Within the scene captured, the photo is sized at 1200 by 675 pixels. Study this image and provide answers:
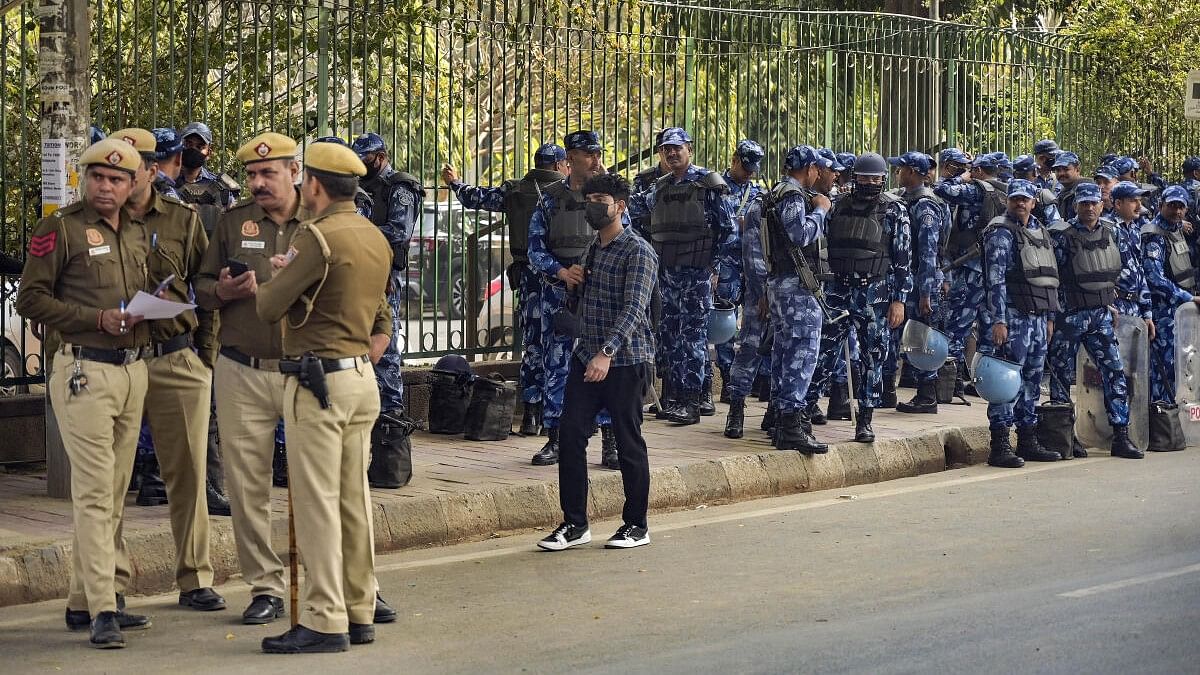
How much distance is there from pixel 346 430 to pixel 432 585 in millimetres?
1396

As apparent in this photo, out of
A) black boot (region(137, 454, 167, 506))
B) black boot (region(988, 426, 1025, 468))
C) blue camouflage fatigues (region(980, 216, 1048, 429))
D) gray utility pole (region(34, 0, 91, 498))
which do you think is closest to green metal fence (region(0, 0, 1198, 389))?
gray utility pole (region(34, 0, 91, 498))

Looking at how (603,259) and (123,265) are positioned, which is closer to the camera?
(123,265)

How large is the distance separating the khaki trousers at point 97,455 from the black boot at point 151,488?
1766mm

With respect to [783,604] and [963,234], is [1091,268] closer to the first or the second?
[963,234]

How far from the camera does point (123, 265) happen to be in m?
7.03

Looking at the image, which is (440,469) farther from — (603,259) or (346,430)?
(346,430)

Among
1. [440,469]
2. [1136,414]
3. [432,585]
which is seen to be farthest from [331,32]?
[1136,414]

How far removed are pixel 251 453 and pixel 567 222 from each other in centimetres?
411

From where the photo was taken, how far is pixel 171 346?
23.9ft

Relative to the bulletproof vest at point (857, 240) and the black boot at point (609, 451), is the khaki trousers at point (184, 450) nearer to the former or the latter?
the black boot at point (609, 451)

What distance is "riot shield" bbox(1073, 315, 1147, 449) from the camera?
12.7 meters

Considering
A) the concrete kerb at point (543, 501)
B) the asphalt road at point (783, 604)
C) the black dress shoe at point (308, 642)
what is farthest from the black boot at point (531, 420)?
the black dress shoe at point (308, 642)

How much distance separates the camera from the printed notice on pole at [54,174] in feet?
29.2

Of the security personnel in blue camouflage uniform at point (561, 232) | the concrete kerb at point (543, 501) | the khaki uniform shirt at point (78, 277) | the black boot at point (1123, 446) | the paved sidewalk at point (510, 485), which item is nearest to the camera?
the khaki uniform shirt at point (78, 277)
